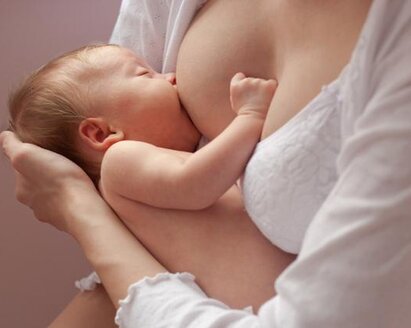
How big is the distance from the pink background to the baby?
17.4 inches

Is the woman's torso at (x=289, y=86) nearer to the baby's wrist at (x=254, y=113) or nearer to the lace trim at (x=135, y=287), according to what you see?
the baby's wrist at (x=254, y=113)

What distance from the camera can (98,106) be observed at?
3.45 ft

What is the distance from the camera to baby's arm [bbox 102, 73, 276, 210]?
82cm

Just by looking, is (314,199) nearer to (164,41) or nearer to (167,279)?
(167,279)

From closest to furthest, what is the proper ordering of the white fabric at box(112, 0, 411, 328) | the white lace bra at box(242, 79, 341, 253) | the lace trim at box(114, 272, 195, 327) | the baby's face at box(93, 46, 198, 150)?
the white fabric at box(112, 0, 411, 328) < the white lace bra at box(242, 79, 341, 253) < the lace trim at box(114, 272, 195, 327) < the baby's face at box(93, 46, 198, 150)

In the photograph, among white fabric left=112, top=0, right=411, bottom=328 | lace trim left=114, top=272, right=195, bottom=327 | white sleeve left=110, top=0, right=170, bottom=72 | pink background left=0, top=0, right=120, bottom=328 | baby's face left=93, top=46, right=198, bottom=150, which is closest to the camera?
white fabric left=112, top=0, right=411, bottom=328

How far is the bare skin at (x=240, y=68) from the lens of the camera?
75 cm


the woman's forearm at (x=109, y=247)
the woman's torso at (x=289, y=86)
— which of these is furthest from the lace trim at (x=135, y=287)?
the woman's torso at (x=289, y=86)

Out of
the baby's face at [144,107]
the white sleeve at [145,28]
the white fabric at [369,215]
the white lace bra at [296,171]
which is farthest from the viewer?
the white sleeve at [145,28]

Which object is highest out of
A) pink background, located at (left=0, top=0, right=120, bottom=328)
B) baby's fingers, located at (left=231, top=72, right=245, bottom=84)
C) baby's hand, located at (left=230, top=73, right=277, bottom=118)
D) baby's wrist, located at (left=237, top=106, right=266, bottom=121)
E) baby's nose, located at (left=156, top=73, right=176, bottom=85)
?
baby's fingers, located at (left=231, top=72, right=245, bottom=84)

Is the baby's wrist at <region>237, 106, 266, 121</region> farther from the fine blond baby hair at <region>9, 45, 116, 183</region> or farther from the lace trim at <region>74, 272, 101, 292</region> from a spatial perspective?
the lace trim at <region>74, 272, 101, 292</region>

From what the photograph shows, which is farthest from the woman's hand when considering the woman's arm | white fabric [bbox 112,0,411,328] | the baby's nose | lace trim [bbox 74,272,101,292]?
white fabric [bbox 112,0,411,328]

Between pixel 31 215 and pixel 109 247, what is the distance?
0.81m

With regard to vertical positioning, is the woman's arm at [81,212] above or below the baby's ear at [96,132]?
below
